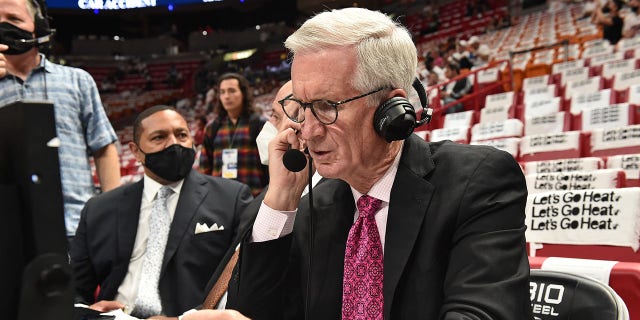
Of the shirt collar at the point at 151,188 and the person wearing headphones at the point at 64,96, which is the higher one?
the person wearing headphones at the point at 64,96

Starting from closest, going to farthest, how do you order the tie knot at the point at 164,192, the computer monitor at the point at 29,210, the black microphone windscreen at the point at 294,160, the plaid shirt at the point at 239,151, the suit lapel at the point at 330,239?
the computer monitor at the point at 29,210 → the suit lapel at the point at 330,239 → the black microphone windscreen at the point at 294,160 → the tie knot at the point at 164,192 → the plaid shirt at the point at 239,151

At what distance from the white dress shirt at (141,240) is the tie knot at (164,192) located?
0.01m

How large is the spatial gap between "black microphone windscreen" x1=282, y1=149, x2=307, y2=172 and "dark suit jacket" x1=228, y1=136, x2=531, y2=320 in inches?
4.0

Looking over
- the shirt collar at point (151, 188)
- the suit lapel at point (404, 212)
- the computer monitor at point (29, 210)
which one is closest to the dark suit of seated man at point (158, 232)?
the shirt collar at point (151, 188)

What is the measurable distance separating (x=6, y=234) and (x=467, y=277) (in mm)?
766

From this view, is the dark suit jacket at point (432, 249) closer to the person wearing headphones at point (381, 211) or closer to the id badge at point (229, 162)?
the person wearing headphones at point (381, 211)

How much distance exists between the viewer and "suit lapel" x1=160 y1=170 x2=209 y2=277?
2.31m

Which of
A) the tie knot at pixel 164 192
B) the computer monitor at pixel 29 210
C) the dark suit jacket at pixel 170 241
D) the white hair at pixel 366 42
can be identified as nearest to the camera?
the computer monitor at pixel 29 210

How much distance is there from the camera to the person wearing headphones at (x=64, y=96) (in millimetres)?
2033

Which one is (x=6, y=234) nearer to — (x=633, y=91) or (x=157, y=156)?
(x=157, y=156)

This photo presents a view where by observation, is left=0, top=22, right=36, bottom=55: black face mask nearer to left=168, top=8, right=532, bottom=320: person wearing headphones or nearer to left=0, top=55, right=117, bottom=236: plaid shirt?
left=0, top=55, right=117, bottom=236: plaid shirt

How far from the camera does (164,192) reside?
249cm

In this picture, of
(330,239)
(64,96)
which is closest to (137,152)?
(64,96)

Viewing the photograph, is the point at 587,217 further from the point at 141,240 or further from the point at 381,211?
the point at 141,240
